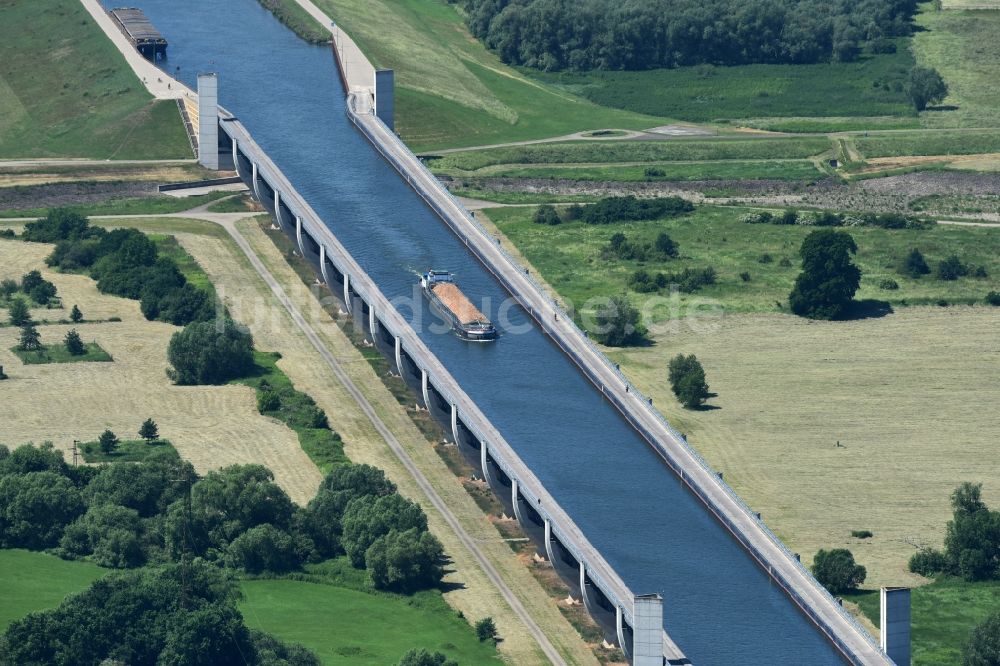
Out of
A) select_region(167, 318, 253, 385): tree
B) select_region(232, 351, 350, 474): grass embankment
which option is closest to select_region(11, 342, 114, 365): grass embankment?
select_region(167, 318, 253, 385): tree

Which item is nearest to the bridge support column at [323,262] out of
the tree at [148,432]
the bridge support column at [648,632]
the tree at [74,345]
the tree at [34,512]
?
the tree at [74,345]

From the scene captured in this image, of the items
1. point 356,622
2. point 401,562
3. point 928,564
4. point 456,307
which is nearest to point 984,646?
point 928,564

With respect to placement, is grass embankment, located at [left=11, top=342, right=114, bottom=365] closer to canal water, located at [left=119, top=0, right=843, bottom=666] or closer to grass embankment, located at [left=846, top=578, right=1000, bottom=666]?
canal water, located at [left=119, top=0, right=843, bottom=666]

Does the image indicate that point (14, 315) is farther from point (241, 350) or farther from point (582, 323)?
point (582, 323)

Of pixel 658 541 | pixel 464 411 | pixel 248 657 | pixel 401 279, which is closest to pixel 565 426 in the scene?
pixel 464 411

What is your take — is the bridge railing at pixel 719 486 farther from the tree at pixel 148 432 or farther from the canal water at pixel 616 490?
the tree at pixel 148 432
